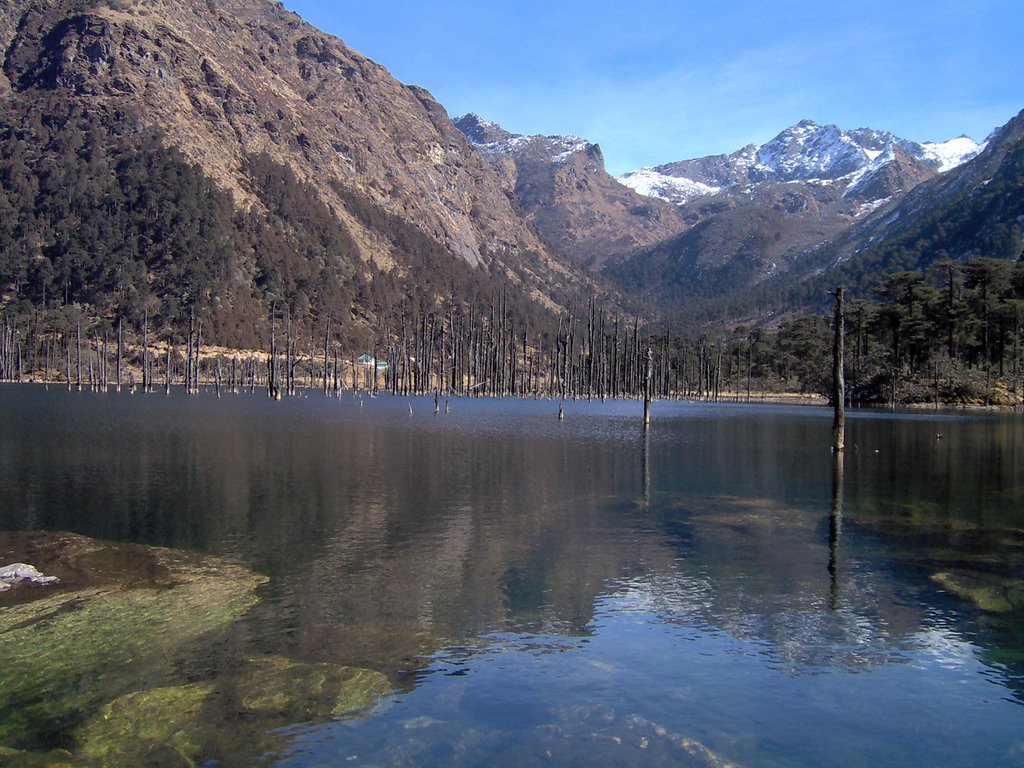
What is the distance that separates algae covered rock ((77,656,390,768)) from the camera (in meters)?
11.6

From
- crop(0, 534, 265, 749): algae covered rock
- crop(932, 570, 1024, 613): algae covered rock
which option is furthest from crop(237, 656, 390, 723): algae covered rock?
crop(932, 570, 1024, 613): algae covered rock

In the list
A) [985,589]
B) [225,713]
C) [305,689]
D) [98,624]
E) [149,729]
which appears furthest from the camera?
[985,589]

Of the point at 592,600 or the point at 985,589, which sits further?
the point at 985,589

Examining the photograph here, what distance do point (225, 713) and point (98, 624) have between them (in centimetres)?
580

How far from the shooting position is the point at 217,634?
53.6 feet

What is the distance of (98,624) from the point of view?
16.9m

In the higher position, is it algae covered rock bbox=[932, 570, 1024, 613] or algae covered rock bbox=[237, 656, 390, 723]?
algae covered rock bbox=[932, 570, 1024, 613]

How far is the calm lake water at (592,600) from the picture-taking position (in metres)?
12.5

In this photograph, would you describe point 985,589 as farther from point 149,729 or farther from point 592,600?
point 149,729

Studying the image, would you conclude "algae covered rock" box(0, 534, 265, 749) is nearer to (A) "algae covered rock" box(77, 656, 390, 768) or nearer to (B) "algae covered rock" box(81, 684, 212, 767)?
(B) "algae covered rock" box(81, 684, 212, 767)

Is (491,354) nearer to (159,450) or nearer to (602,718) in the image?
(159,450)

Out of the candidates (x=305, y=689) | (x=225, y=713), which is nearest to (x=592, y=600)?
(x=305, y=689)

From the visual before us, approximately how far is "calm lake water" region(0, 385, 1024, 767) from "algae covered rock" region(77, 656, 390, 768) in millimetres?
109

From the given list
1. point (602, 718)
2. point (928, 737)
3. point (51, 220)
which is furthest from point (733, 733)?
point (51, 220)
